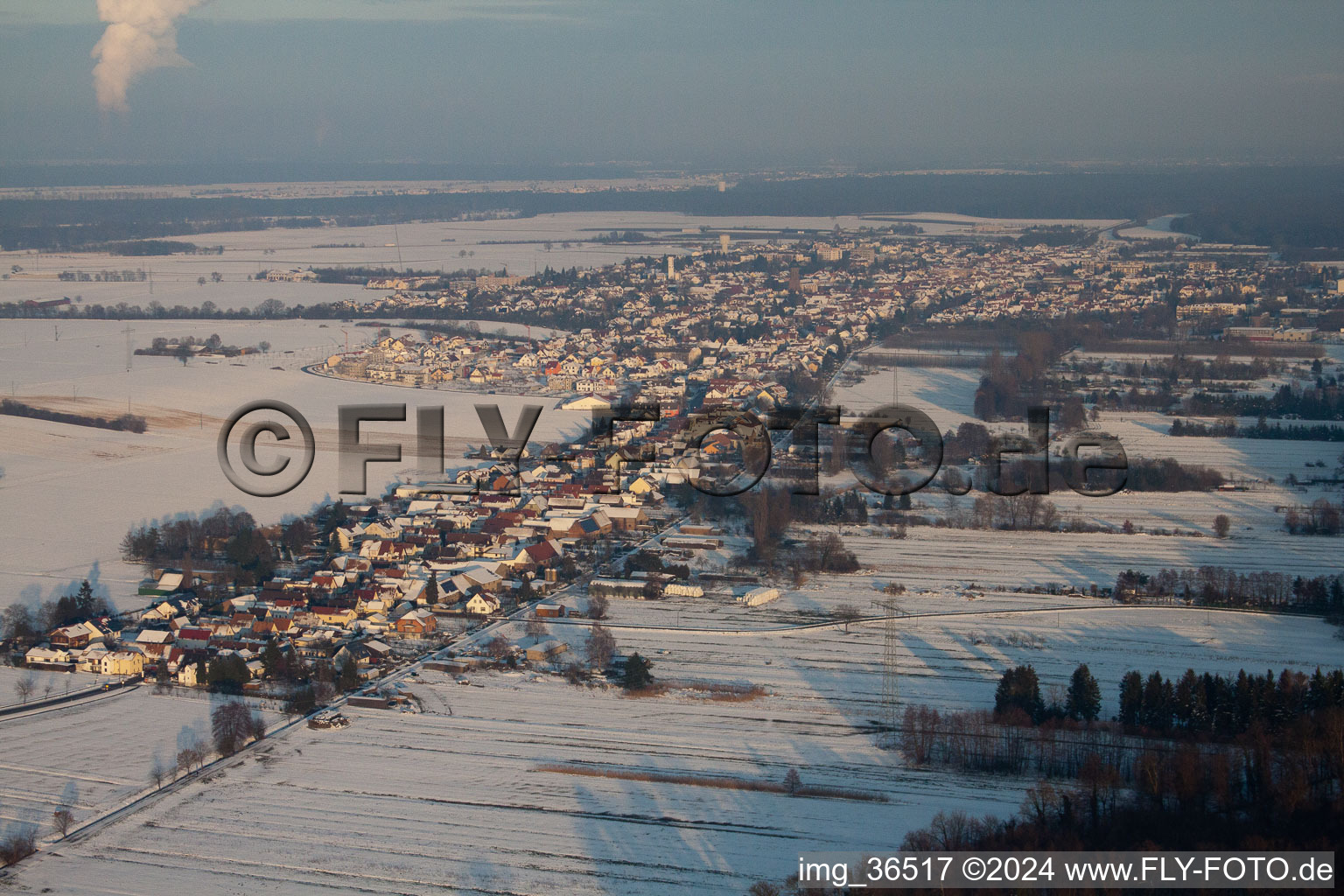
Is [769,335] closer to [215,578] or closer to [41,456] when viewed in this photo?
[41,456]

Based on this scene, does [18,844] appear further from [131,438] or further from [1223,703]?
[131,438]

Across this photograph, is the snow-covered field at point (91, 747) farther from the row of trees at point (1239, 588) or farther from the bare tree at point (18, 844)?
the row of trees at point (1239, 588)

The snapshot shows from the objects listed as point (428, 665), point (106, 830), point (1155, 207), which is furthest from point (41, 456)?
point (1155, 207)

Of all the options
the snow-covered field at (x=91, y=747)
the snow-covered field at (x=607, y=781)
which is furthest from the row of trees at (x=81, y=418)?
the snow-covered field at (x=607, y=781)

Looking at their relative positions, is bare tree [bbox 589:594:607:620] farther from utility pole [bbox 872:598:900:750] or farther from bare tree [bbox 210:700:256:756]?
bare tree [bbox 210:700:256:756]

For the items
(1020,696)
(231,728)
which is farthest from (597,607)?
(1020,696)
